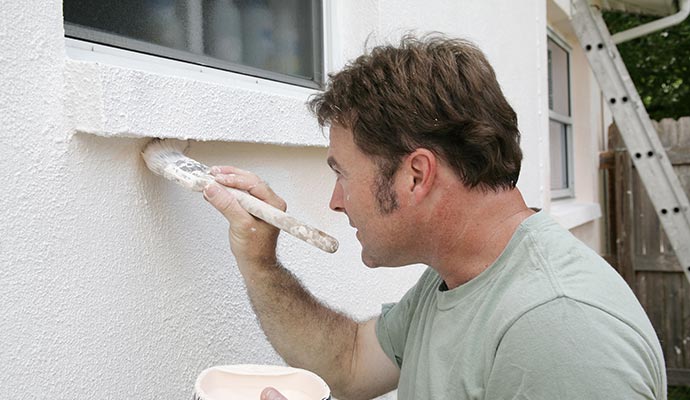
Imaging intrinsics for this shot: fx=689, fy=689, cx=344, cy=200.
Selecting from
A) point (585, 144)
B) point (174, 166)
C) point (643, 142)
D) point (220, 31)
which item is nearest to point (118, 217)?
point (174, 166)

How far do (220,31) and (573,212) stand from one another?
12.6 feet

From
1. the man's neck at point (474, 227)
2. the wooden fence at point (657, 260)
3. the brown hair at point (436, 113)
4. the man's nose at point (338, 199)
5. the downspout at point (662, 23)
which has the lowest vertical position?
the wooden fence at point (657, 260)

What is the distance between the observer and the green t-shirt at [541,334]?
3.59 ft

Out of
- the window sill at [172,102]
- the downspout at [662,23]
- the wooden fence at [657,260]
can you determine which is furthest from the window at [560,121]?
the window sill at [172,102]

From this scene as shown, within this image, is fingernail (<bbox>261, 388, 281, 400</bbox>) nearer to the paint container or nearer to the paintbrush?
the paint container

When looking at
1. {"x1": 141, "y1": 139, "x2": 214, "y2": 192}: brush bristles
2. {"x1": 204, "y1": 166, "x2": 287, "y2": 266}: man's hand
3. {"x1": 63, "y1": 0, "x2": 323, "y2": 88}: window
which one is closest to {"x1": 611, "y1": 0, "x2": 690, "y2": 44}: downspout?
{"x1": 63, "y1": 0, "x2": 323, "y2": 88}: window

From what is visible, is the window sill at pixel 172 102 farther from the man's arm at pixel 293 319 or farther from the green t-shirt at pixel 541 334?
the green t-shirt at pixel 541 334

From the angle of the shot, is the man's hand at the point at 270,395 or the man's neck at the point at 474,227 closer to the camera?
the man's hand at the point at 270,395

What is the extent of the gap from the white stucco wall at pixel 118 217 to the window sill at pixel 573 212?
304 cm

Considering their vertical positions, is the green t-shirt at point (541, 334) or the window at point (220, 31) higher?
the window at point (220, 31)

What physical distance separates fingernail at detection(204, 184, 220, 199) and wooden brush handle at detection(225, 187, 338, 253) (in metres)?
0.03

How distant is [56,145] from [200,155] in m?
0.42

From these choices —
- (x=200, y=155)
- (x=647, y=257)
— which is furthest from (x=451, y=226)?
(x=647, y=257)

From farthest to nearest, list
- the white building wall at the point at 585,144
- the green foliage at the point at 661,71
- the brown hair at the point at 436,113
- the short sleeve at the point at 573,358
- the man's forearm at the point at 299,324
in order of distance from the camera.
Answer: the green foliage at the point at 661,71 → the white building wall at the point at 585,144 → the man's forearm at the point at 299,324 → the brown hair at the point at 436,113 → the short sleeve at the point at 573,358
